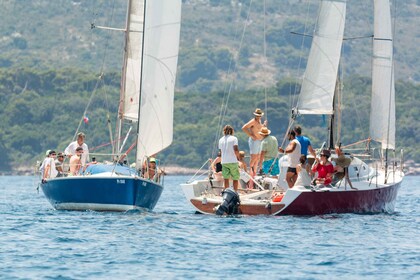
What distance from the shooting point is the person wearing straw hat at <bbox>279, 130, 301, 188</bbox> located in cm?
3316

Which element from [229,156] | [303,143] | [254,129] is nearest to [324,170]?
[303,143]

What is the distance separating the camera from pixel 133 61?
3934 centimetres

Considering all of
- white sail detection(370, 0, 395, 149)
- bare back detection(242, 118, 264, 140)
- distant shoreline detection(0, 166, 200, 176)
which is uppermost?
white sail detection(370, 0, 395, 149)

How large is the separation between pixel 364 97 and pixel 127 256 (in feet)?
403

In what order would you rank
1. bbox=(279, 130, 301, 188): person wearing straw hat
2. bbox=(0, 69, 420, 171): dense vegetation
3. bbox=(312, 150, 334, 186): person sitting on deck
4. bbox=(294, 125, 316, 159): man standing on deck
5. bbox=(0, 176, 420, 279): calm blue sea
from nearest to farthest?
bbox=(0, 176, 420, 279): calm blue sea, bbox=(279, 130, 301, 188): person wearing straw hat, bbox=(312, 150, 334, 186): person sitting on deck, bbox=(294, 125, 316, 159): man standing on deck, bbox=(0, 69, 420, 171): dense vegetation

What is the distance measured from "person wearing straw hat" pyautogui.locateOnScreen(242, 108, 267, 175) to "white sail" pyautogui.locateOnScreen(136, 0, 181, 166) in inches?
78.1

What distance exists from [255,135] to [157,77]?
9.22ft

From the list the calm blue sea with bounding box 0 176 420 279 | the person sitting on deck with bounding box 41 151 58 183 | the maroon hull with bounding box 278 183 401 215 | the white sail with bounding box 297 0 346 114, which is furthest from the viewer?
the person sitting on deck with bounding box 41 151 58 183

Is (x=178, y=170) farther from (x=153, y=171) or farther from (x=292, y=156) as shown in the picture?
(x=292, y=156)

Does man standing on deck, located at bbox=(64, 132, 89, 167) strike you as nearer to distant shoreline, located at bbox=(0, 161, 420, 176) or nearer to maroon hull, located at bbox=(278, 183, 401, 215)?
maroon hull, located at bbox=(278, 183, 401, 215)

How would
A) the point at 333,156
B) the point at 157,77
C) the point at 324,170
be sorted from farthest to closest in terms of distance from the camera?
the point at 333,156
the point at 157,77
the point at 324,170

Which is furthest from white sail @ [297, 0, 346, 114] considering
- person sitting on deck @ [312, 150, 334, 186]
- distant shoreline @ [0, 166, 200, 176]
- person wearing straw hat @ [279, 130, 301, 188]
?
distant shoreline @ [0, 166, 200, 176]

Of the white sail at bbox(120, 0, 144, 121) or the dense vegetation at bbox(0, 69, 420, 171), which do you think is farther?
the dense vegetation at bbox(0, 69, 420, 171)

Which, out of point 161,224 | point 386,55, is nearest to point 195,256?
point 161,224
